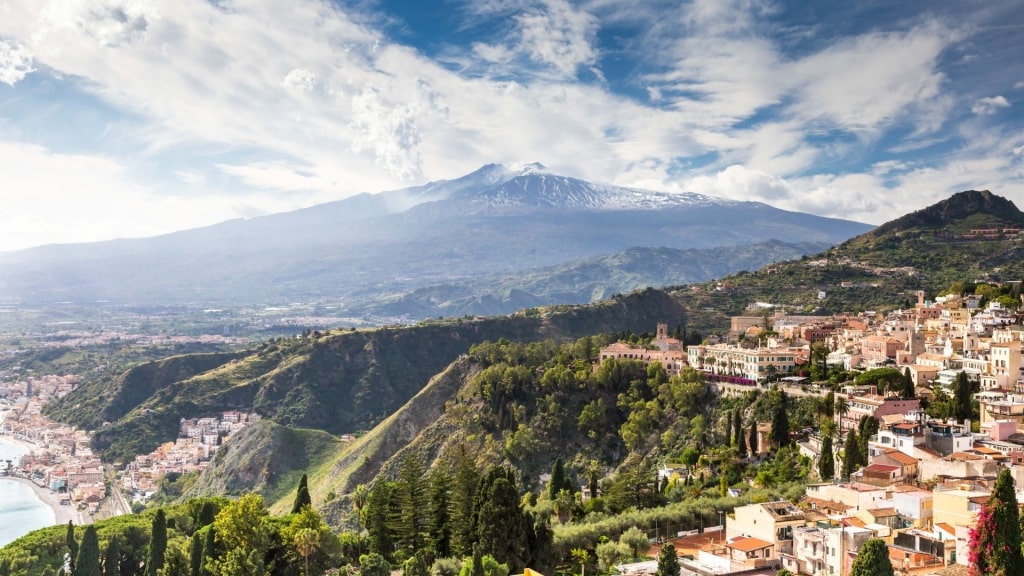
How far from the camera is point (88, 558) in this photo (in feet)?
104

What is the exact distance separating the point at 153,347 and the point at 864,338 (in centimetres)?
11754

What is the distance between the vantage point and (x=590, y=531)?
3056cm

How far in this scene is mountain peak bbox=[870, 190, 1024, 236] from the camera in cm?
11444

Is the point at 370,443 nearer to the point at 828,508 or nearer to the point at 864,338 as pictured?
the point at 864,338

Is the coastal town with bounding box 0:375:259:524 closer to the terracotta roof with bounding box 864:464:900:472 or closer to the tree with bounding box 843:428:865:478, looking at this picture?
the tree with bounding box 843:428:865:478

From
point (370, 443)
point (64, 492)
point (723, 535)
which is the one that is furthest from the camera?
point (64, 492)

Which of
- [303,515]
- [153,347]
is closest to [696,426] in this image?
[303,515]

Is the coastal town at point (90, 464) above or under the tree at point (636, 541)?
under

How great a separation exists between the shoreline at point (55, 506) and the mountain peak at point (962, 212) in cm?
10430

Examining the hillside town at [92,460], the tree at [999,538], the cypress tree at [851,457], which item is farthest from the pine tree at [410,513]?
the hillside town at [92,460]

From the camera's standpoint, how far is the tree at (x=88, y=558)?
103ft

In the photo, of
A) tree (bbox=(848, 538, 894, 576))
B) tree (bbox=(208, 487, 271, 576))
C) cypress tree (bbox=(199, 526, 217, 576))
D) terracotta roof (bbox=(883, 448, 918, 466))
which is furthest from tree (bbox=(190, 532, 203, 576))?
terracotta roof (bbox=(883, 448, 918, 466))

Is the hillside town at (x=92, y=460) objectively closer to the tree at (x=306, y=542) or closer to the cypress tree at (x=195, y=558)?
the cypress tree at (x=195, y=558)

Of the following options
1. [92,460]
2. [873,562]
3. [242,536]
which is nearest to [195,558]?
[242,536]
